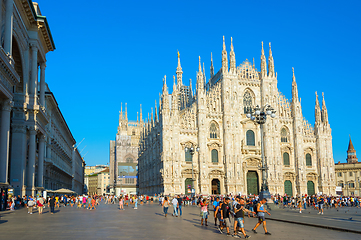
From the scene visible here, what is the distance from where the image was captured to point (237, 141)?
178 ft

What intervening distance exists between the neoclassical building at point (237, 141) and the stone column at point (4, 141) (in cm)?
2891

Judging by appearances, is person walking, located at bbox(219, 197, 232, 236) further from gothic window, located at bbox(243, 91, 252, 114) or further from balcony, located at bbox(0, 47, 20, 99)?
gothic window, located at bbox(243, 91, 252, 114)

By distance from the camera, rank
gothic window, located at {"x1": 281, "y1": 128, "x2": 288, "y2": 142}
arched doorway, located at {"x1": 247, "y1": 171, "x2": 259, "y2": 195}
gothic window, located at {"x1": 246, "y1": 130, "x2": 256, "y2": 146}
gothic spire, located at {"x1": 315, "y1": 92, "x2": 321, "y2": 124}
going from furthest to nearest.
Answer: gothic spire, located at {"x1": 315, "y1": 92, "x2": 321, "y2": 124} → gothic window, located at {"x1": 281, "y1": 128, "x2": 288, "y2": 142} → gothic window, located at {"x1": 246, "y1": 130, "x2": 256, "y2": 146} → arched doorway, located at {"x1": 247, "y1": 171, "x2": 259, "y2": 195}

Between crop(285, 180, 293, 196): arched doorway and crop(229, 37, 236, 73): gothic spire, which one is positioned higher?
crop(229, 37, 236, 73): gothic spire

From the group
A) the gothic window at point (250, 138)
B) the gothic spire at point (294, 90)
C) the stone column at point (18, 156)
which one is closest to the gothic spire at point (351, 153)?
the gothic spire at point (294, 90)

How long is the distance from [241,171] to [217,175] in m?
3.86

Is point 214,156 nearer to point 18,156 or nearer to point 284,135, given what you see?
point 284,135

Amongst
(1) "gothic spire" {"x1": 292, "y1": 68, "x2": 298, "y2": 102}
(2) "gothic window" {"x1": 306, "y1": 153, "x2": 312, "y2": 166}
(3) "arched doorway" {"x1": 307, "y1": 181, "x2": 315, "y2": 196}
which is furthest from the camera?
(1) "gothic spire" {"x1": 292, "y1": 68, "x2": 298, "y2": 102}

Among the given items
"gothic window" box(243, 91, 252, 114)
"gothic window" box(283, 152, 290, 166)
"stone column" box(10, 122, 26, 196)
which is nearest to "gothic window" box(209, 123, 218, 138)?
"gothic window" box(243, 91, 252, 114)

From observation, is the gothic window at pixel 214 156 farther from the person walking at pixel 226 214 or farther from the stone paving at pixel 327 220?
the person walking at pixel 226 214

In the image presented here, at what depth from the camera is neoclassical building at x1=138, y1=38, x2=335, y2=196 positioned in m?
51.6

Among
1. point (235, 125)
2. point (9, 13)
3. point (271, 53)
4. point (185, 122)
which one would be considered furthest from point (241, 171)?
point (9, 13)

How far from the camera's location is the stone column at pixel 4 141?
73.3 ft

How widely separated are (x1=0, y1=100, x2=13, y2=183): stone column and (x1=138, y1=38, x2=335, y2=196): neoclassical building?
28913 mm
